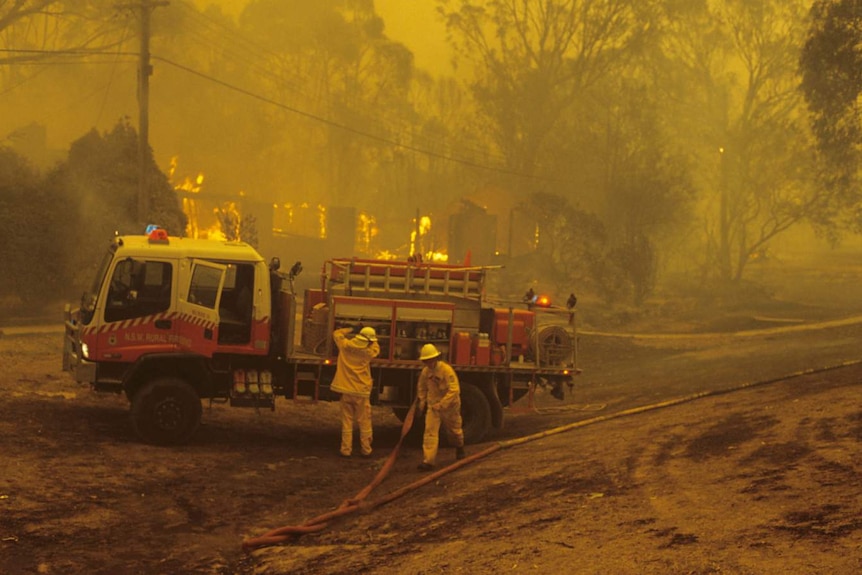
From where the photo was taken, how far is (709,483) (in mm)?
9555

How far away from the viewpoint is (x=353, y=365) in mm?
12875

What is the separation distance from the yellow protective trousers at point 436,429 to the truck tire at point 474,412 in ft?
4.30

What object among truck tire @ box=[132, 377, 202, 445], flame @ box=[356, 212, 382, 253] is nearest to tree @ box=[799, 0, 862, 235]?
truck tire @ box=[132, 377, 202, 445]

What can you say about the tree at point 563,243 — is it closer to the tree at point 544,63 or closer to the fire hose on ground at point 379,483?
the tree at point 544,63

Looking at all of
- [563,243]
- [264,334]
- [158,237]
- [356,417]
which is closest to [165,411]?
[264,334]

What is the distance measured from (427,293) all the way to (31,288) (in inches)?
813

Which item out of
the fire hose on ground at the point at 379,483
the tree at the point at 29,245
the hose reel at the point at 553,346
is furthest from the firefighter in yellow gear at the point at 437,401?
the tree at the point at 29,245

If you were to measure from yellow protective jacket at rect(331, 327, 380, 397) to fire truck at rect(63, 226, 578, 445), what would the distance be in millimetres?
558

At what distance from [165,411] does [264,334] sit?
1.60m

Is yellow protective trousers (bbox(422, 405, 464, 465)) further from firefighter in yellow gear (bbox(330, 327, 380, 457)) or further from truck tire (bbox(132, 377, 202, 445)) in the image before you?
truck tire (bbox(132, 377, 202, 445))

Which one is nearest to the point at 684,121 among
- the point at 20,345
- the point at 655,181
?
the point at 655,181

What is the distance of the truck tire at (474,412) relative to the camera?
14.0 meters

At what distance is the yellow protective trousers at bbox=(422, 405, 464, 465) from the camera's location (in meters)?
12.1

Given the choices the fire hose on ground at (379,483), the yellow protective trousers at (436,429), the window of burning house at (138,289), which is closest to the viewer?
the fire hose on ground at (379,483)
